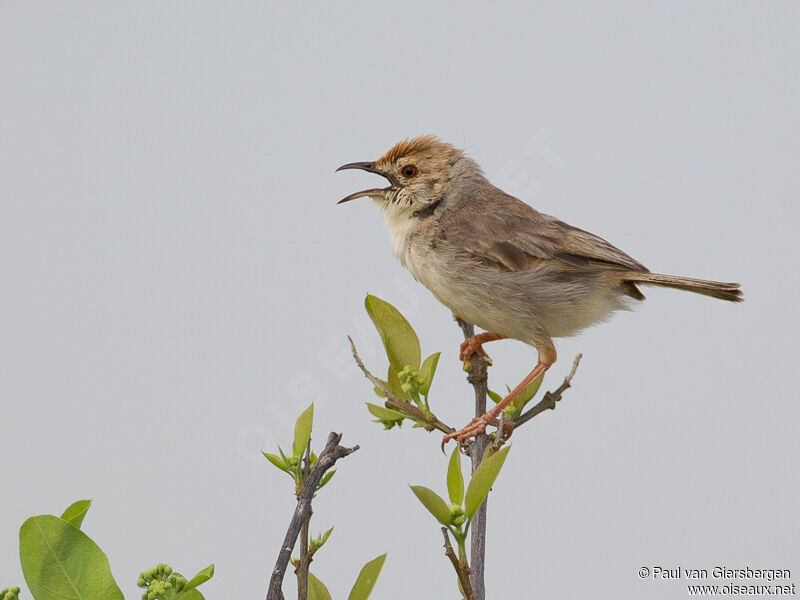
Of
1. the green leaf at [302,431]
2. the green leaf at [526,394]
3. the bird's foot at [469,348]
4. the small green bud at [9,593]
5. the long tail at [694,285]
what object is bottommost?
the small green bud at [9,593]

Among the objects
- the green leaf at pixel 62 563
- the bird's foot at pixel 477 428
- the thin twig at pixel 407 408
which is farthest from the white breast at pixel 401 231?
the green leaf at pixel 62 563

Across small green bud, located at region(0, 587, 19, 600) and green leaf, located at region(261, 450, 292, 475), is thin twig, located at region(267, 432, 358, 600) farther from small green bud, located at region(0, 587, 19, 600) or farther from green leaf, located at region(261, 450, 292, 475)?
small green bud, located at region(0, 587, 19, 600)

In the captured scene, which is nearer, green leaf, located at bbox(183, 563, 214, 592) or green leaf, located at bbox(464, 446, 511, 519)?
green leaf, located at bbox(183, 563, 214, 592)

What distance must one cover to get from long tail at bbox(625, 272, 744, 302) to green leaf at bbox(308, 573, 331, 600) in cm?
227

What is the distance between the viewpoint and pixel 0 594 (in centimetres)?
207

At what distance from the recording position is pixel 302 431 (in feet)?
8.66

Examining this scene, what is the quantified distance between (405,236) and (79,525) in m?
2.29

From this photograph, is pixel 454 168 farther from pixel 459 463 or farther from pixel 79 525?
pixel 79 525

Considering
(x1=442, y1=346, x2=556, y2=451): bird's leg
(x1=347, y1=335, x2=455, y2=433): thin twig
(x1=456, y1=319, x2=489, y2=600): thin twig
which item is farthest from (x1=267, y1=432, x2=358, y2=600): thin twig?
(x1=442, y1=346, x2=556, y2=451): bird's leg

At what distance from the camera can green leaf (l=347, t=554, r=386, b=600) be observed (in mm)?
2510

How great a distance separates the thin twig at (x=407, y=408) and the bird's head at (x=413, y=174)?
1.42m

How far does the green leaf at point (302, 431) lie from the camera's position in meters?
2.61

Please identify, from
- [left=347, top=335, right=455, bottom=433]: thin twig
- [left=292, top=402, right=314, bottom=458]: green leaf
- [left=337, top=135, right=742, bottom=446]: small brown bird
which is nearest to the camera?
[left=292, top=402, right=314, bottom=458]: green leaf

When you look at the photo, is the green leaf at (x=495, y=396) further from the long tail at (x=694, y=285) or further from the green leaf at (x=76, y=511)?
the green leaf at (x=76, y=511)
